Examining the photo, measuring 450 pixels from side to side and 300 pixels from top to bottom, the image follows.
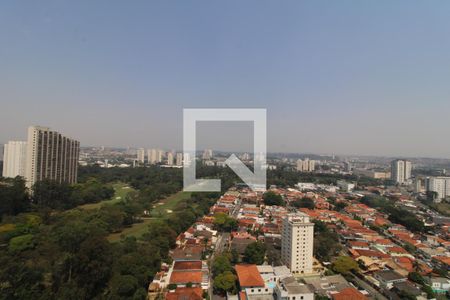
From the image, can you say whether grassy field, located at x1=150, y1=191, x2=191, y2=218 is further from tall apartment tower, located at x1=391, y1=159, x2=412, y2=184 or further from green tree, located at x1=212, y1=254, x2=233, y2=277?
tall apartment tower, located at x1=391, y1=159, x2=412, y2=184

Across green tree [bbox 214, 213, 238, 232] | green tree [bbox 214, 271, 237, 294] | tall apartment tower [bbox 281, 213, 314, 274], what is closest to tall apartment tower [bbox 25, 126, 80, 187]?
green tree [bbox 214, 213, 238, 232]

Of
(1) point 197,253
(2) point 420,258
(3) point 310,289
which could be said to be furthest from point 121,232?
(2) point 420,258

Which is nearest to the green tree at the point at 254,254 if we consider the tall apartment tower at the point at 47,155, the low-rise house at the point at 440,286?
the low-rise house at the point at 440,286

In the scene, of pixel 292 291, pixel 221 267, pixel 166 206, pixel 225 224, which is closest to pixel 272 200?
pixel 225 224

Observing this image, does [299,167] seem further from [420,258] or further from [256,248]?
[256,248]

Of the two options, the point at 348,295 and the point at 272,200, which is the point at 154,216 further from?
the point at 348,295
